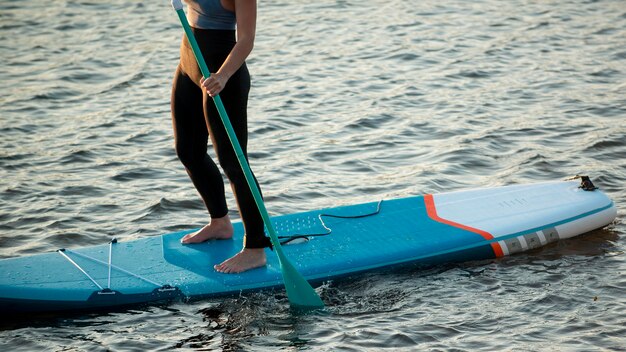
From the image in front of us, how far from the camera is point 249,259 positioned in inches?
188

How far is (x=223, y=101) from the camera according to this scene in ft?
14.5

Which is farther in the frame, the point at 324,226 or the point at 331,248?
the point at 324,226

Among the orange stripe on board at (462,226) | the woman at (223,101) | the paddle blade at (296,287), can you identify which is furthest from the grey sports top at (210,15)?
the orange stripe on board at (462,226)

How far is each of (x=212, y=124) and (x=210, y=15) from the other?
0.53 metres

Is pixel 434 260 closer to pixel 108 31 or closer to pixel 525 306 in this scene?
pixel 525 306

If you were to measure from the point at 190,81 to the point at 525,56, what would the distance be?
5431mm

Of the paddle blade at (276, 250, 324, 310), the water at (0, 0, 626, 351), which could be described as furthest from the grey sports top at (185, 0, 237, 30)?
the water at (0, 0, 626, 351)

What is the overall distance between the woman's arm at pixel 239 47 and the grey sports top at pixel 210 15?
0.48 feet

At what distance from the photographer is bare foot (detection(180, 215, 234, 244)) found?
509cm

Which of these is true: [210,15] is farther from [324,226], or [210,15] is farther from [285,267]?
[324,226]

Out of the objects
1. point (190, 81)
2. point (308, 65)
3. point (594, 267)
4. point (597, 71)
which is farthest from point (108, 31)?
point (594, 267)

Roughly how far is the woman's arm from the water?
1.15 metres

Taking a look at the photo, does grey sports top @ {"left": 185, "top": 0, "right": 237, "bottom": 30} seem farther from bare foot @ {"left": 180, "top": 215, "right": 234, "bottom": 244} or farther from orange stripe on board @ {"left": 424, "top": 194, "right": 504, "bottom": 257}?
orange stripe on board @ {"left": 424, "top": 194, "right": 504, "bottom": 257}

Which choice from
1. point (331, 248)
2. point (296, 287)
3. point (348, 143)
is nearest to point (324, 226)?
point (331, 248)
